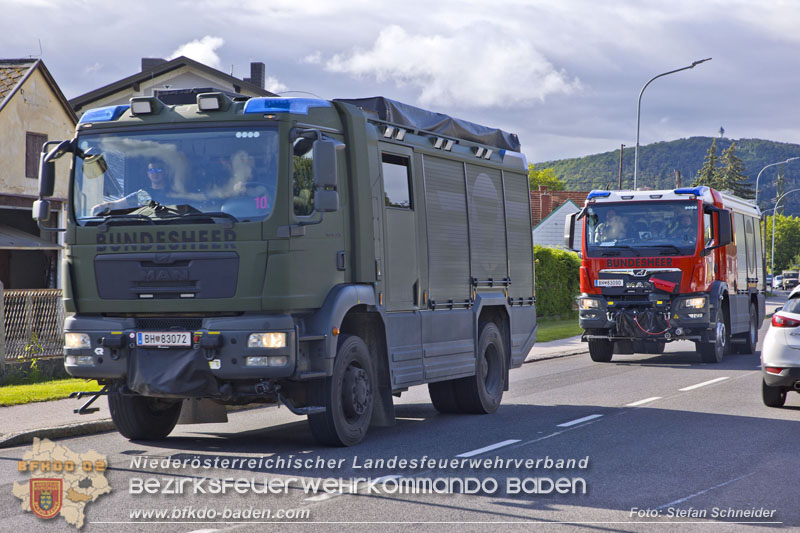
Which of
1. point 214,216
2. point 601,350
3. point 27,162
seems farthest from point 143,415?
point 27,162

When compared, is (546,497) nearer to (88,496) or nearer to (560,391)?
(88,496)

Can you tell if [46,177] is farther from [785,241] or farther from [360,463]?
[785,241]

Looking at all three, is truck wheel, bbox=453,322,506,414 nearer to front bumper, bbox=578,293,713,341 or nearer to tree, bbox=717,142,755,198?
front bumper, bbox=578,293,713,341

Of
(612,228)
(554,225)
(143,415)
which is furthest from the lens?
(554,225)

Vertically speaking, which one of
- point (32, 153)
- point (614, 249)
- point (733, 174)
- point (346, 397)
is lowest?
point (346, 397)

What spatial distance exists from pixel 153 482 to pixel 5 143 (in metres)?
22.5

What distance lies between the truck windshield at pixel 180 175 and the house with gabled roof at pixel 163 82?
32.8 metres

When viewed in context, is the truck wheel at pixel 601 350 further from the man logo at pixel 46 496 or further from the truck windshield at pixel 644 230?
the man logo at pixel 46 496

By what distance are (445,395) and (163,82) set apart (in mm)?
33101

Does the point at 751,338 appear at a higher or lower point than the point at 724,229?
lower

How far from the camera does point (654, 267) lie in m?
20.1

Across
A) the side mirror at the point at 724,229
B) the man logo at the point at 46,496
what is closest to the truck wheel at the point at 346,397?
the man logo at the point at 46,496

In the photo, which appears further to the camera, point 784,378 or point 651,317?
point 651,317

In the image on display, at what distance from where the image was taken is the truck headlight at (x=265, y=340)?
902cm
